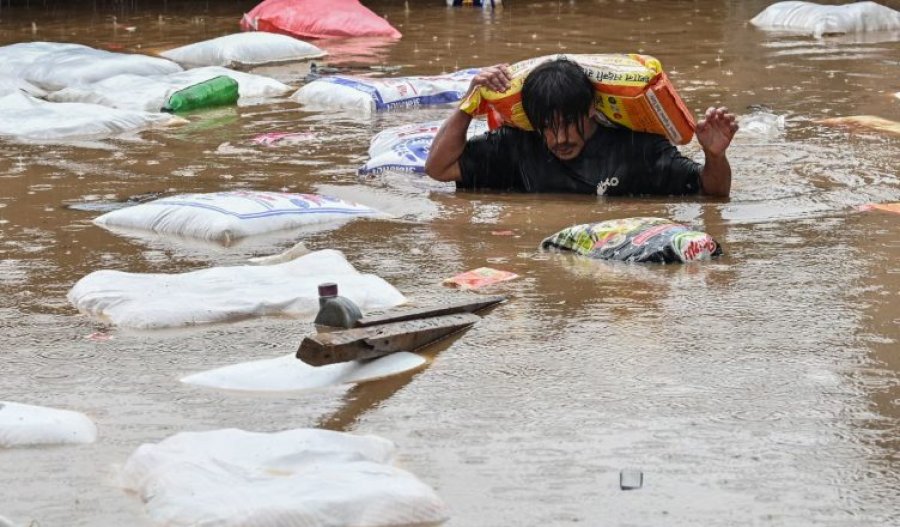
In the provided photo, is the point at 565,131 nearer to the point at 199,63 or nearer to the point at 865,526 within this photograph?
the point at 865,526

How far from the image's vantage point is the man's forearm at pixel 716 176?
589 cm

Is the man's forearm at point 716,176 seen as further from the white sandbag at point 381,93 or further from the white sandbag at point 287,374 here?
the white sandbag at point 381,93

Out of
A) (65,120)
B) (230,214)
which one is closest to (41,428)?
(230,214)

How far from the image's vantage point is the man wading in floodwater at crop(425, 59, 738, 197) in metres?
5.80

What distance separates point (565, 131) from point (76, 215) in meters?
1.94

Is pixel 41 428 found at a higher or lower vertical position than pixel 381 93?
lower

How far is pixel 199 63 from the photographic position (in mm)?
10734

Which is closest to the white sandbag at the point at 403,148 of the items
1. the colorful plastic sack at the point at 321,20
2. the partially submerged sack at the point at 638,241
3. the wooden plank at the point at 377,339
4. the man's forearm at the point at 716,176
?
the man's forearm at the point at 716,176

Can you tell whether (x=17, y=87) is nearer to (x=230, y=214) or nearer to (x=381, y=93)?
(x=381, y=93)

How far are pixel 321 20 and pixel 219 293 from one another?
7.97m

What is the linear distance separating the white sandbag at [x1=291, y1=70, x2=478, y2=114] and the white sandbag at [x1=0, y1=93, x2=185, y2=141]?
2.96ft

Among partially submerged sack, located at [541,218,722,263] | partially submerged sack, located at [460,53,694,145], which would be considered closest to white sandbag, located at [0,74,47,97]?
partially submerged sack, located at [460,53,694,145]

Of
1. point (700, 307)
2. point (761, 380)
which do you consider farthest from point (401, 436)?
point (700, 307)

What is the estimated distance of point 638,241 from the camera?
5.03 m
